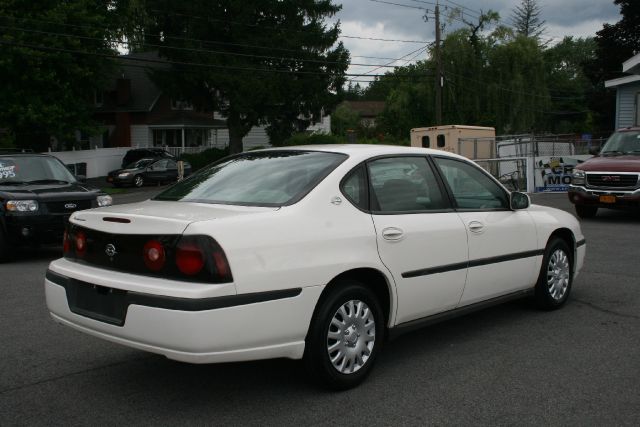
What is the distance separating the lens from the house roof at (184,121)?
148ft

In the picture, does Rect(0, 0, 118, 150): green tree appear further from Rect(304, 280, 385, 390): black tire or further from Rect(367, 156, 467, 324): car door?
Rect(304, 280, 385, 390): black tire

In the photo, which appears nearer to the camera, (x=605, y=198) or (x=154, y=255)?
(x=154, y=255)

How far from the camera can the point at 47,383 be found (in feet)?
14.3

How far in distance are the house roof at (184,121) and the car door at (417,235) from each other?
136ft

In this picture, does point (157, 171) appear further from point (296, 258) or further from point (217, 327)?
point (217, 327)

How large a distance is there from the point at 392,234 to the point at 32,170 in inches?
322

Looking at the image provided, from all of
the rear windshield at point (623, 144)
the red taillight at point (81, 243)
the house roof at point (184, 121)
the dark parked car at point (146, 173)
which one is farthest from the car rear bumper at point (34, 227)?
the house roof at point (184, 121)

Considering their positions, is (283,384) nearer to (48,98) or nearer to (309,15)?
(48,98)

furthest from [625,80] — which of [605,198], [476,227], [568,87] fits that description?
[568,87]

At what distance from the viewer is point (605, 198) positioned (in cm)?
1297

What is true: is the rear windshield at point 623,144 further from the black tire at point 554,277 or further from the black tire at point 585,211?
the black tire at point 554,277

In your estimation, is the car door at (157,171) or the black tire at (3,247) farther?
the car door at (157,171)

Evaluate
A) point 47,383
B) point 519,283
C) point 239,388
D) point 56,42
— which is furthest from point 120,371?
point 56,42

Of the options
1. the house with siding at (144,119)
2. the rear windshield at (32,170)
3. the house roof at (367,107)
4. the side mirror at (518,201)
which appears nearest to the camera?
the side mirror at (518,201)
